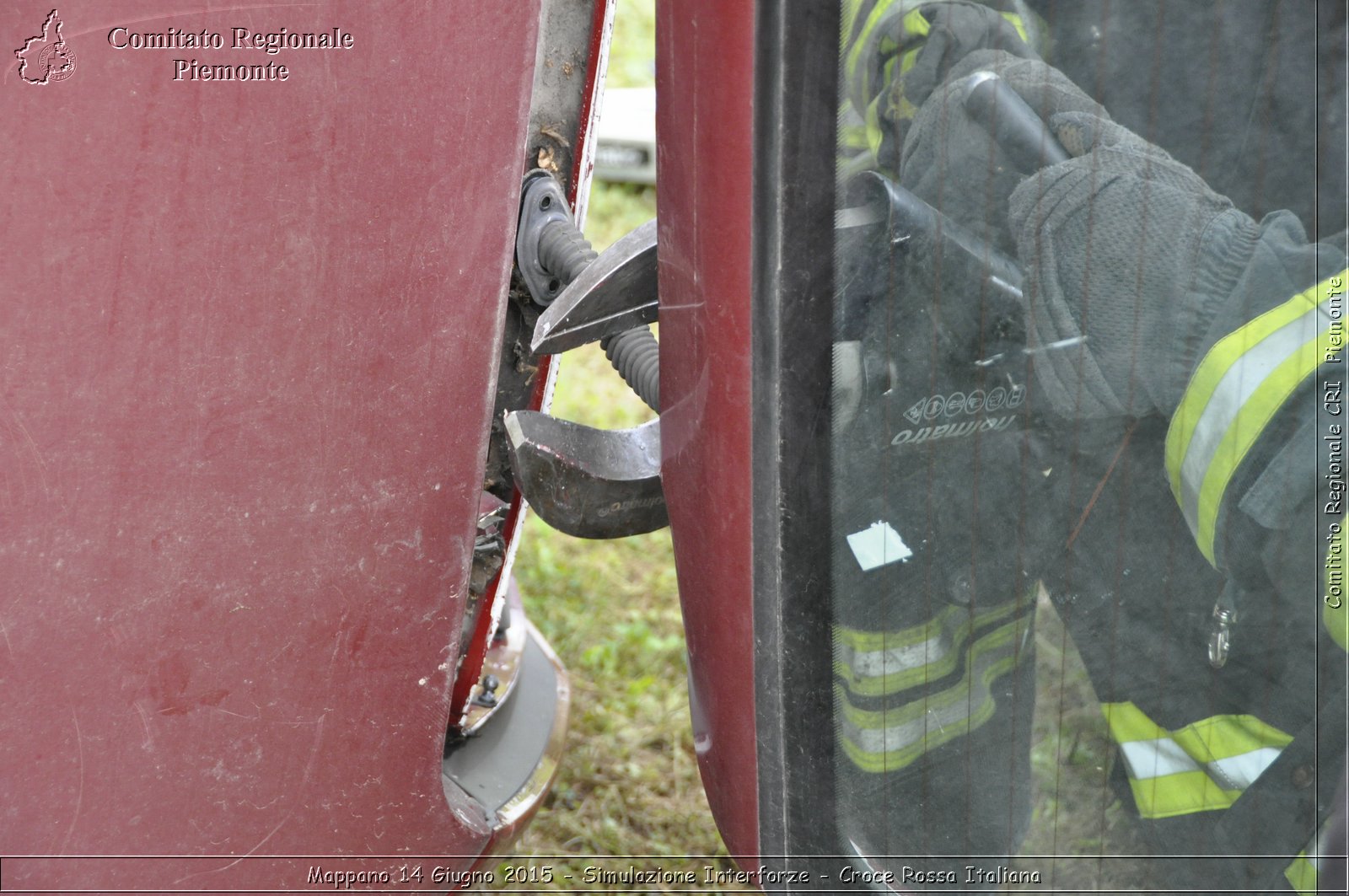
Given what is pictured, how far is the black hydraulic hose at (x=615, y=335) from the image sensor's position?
168cm

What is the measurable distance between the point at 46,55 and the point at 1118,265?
45.6 inches

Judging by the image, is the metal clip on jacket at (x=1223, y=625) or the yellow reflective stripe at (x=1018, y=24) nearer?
the yellow reflective stripe at (x=1018, y=24)

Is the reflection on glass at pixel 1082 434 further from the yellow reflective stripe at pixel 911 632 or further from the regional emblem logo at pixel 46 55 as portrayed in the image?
the regional emblem logo at pixel 46 55

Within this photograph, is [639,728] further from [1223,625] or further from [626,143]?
[626,143]

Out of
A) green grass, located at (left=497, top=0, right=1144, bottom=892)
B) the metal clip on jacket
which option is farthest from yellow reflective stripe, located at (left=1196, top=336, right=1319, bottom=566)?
green grass, located at (left=497, top=0, right=1144, bottom=892)

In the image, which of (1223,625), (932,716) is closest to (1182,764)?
(1223,625)

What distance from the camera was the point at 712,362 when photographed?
4.55 ft

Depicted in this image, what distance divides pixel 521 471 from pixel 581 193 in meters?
0.46

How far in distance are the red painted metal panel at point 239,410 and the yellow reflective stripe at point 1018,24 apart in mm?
584

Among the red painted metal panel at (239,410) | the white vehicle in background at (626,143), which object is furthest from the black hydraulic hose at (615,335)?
the white vehicle in background at (626,143)

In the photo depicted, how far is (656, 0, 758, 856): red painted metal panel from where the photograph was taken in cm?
129

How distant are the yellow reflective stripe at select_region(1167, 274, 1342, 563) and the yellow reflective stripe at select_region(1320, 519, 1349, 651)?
0.49ft

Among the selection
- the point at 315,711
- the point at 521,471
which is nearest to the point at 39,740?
the point at 315,711

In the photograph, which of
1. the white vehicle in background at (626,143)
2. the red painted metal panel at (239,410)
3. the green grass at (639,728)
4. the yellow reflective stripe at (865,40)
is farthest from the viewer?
the white vehicle in background at (626,143)
